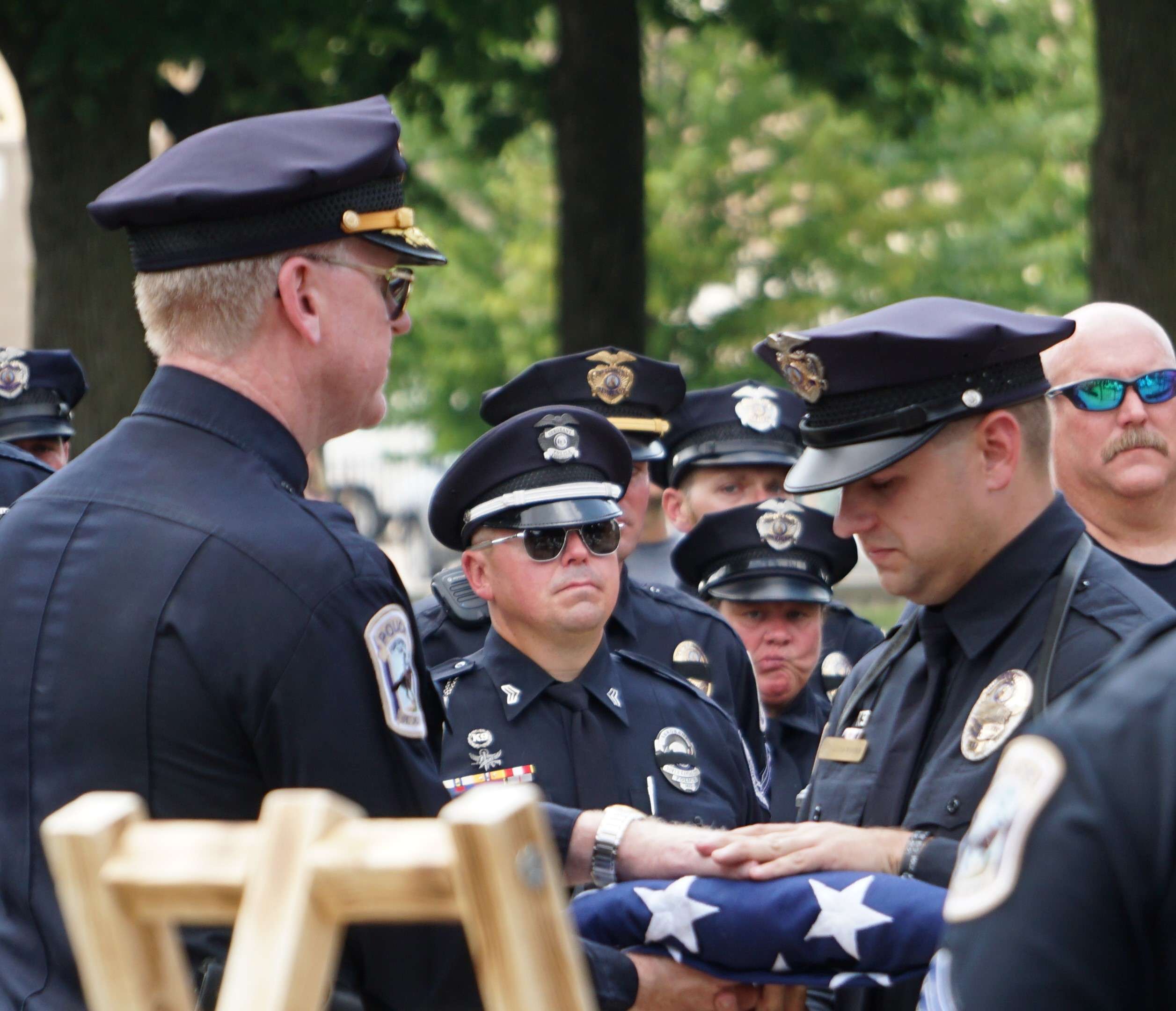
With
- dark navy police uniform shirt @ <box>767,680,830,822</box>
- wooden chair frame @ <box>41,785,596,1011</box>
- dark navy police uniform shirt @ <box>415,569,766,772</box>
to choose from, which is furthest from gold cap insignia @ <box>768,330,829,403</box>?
dark navy police uniform shirt @ <box>767,680,830,822</box>

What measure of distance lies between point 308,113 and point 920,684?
4.97ft

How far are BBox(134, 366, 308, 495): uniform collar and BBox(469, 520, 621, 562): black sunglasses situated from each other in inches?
66.5

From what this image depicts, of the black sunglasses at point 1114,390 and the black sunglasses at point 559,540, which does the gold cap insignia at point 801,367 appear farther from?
the black sunglasses at point 1114,390

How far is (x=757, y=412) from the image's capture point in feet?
20.7

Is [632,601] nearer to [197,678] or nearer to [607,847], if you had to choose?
[607,847]

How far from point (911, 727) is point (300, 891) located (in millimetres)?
1752

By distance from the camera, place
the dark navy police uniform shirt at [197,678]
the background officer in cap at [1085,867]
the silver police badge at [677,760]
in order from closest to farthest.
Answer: the background officer in cap at [1085,867], the dark navy police uniform shirt at [197,678], the silver police badge at [677,760]

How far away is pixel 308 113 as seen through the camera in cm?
271

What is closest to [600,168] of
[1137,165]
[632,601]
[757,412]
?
[1137,165]

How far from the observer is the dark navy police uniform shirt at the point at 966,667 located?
275 cm

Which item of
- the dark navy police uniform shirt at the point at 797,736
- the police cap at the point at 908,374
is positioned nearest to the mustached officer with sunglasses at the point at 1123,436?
the dark navy police uniform shirt at the point at 797,736

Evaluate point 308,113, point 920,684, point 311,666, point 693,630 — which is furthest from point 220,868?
point 693,630

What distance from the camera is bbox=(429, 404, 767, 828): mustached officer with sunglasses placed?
13.5ft

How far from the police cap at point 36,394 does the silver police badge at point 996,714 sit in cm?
524
